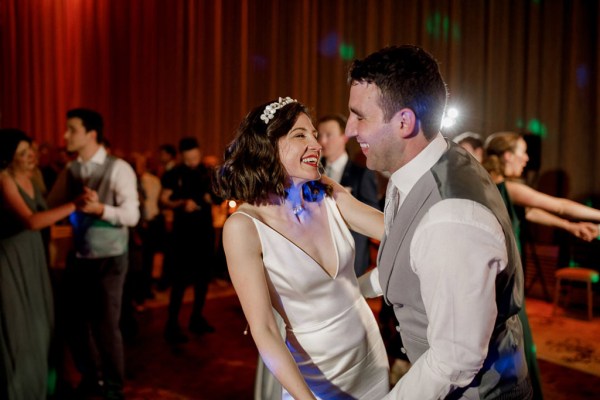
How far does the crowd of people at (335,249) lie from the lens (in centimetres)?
100

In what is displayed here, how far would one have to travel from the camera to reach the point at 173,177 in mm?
4730

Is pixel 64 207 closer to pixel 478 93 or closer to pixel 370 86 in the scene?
pixel 370 86

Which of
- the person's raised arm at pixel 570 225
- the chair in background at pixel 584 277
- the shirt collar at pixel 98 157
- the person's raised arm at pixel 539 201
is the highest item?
the shirt collar at pixel 98 157

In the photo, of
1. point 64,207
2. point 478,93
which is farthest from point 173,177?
point 478,93

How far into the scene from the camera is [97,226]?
3.19 meters

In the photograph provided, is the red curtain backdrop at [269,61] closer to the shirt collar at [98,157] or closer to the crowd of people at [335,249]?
the crowd of people at [335,249]

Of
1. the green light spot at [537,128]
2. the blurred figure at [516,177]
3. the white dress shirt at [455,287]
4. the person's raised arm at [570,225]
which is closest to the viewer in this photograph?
the white dress shirt at [455,287]

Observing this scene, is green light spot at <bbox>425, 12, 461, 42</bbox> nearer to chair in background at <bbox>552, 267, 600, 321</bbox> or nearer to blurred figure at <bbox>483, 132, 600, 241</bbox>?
chair in background at <bbox>552, 267, 600, 321</bbox>

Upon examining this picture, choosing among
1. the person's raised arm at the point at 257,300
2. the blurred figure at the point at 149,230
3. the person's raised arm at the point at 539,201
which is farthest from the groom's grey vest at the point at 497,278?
the blurred figure at the point at 149,230

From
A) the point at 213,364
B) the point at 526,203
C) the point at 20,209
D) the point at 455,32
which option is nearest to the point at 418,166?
the point at 526,203

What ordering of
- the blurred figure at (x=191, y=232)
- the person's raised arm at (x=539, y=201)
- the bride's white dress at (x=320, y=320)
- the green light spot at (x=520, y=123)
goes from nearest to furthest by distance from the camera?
the bride's white dress at (x=320, y=320)
the person's raised arm at (x=539, y=201)
the blurred figure at (x=191, y=232)
the green light spot at (x=520, y=123)

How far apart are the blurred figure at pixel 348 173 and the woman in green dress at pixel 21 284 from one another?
1624 millimetres

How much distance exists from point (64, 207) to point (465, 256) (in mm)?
2451

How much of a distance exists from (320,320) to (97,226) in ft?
6.36
